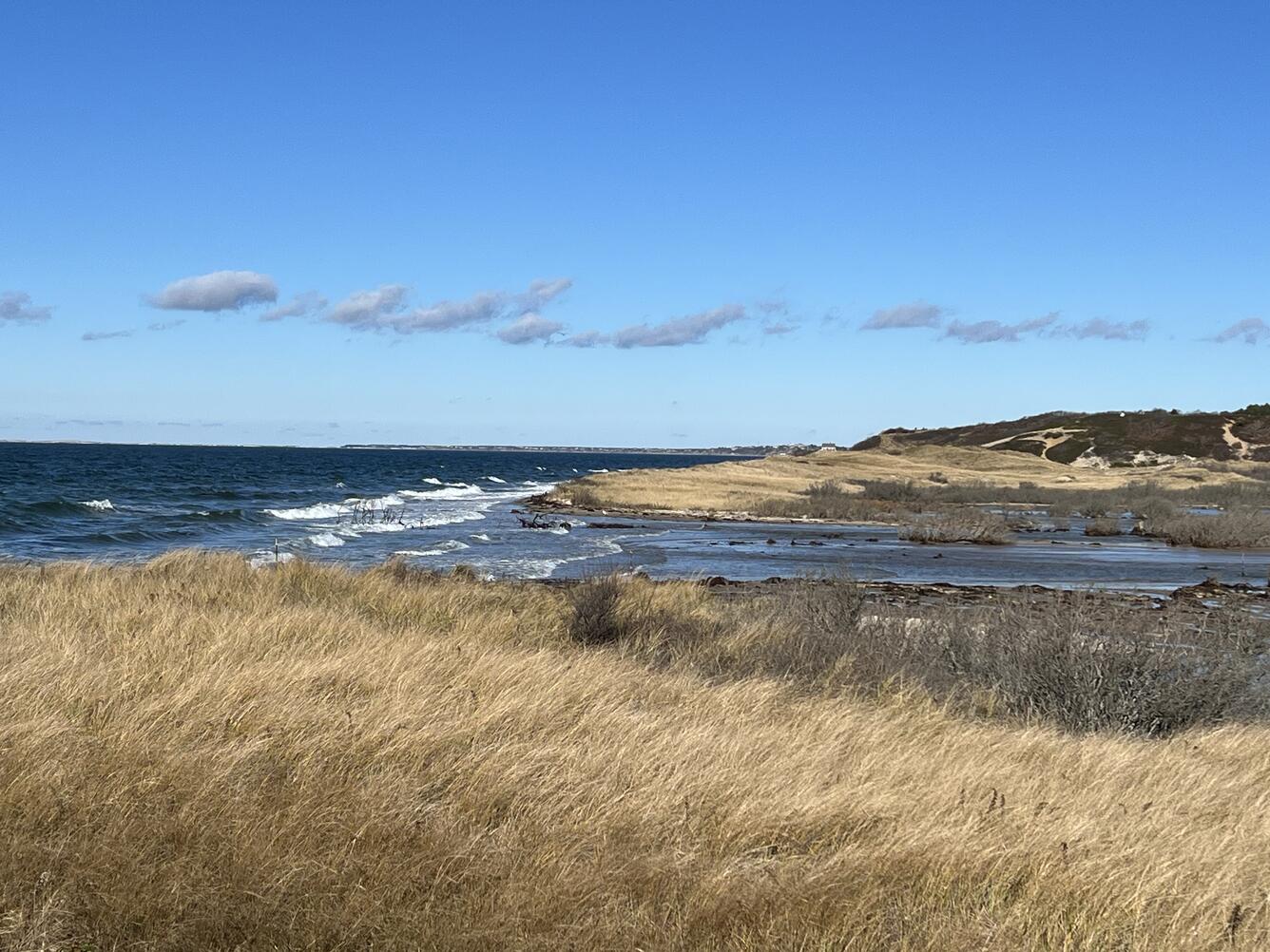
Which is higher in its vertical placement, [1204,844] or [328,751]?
[328,751]

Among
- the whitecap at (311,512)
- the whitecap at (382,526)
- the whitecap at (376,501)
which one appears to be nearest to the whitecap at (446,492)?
the whitecap at (376,501)

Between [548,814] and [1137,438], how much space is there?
10740 centimetres

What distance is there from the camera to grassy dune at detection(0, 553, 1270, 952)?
402 centimetres

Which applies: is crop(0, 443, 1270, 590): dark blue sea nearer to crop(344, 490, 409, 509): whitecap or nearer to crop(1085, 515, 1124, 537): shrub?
crop(1085, 515, 1124, 537): shrub

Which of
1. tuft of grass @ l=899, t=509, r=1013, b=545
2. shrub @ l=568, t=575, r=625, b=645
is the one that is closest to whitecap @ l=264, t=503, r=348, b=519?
tuft of grass @ l=899, t=509, r=1013, b=545

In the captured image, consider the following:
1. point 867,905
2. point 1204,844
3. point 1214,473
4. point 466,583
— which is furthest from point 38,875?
point 1214,473

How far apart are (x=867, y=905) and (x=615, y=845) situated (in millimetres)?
1083

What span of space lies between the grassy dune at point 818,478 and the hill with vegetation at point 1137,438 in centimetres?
963

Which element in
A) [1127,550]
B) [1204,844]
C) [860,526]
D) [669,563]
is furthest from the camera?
[860,526]

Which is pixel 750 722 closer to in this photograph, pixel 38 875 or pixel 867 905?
pixel 867 905

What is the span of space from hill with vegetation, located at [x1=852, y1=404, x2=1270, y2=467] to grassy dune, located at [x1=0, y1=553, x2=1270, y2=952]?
93.3 meters

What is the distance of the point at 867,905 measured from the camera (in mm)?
4285

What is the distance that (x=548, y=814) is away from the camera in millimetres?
4934

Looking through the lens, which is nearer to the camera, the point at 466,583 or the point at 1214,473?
the point at 466,583
